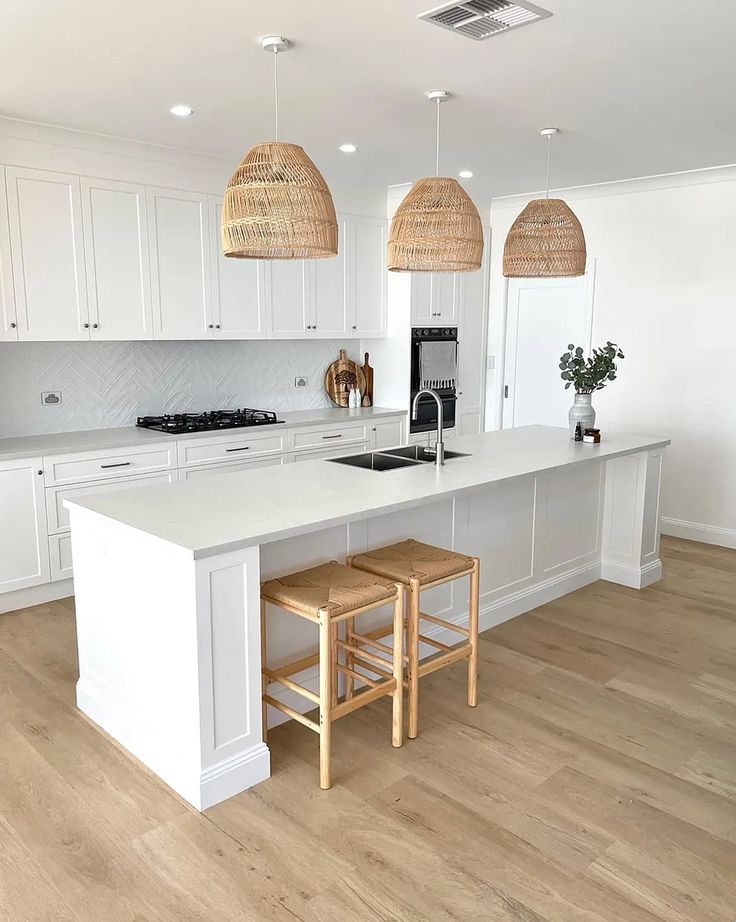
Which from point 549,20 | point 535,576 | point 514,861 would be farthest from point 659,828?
point 549,20

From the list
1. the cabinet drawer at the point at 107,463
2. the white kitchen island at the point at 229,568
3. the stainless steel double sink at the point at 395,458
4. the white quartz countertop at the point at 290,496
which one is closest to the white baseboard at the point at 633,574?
the white kitchen island at the point at 229,568

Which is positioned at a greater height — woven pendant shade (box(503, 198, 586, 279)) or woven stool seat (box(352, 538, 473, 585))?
woven pendant shade (box(503, 198, 586, 279))

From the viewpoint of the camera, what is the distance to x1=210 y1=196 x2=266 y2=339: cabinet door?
5.00m

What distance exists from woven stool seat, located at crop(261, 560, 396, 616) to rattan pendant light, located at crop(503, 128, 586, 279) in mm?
1812

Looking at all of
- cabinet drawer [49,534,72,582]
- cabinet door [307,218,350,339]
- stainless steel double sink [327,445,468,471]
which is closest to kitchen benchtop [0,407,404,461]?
cabinet drawer [49,534,72,582]

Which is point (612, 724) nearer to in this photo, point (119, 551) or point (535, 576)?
point (535, 576)

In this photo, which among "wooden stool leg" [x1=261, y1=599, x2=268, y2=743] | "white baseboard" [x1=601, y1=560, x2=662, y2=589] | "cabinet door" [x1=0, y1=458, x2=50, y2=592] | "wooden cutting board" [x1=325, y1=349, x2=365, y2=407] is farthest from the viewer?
"wooden cutting board" [x1=325, y1=349, x2=365, y2=407]

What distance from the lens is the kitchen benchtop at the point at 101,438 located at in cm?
418

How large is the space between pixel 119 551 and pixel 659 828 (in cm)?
201

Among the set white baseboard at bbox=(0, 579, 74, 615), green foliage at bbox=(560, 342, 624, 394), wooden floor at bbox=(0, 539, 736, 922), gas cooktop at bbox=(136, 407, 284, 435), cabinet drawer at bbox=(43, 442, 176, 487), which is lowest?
wooden floor at bbox=(0, 539, 736, 922)

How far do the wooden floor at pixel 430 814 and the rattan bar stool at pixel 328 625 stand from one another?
0.64 ft

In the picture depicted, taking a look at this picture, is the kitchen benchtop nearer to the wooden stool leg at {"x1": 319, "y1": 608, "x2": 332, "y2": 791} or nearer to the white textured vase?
the white textured vase

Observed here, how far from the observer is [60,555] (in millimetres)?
4285

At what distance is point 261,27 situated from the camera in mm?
2705
